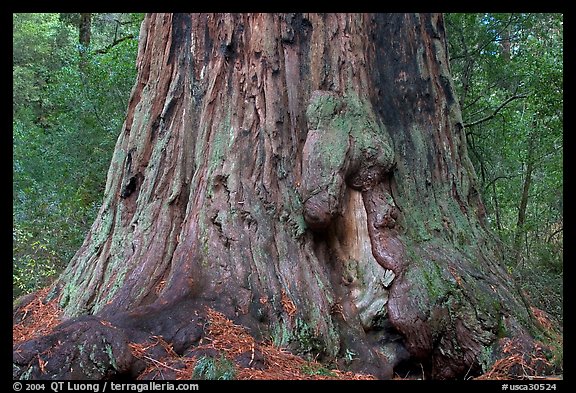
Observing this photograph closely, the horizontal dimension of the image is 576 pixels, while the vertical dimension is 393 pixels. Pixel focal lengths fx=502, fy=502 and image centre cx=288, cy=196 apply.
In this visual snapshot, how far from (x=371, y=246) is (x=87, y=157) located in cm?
794

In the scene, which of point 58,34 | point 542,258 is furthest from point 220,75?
point 58,34

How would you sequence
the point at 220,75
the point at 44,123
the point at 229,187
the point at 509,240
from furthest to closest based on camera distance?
the point at 44,123
the point at 509,240
the point at 220,75
the point at 229,187

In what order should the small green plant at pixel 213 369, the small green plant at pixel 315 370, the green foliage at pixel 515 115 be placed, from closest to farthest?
1. the small green plant at pixel 213 369
2. the small green plant at pixel 315 370
3. the green foliage at pixel 515 115

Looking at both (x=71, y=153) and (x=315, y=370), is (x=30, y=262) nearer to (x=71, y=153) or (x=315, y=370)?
(x=71, y=153)

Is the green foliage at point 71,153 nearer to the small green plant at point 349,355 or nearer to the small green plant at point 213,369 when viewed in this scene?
the small green plant at point 213,369

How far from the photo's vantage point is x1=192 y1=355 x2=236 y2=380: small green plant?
3.36 metres

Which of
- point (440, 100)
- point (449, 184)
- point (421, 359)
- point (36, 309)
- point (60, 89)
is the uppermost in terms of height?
point (60, 89)

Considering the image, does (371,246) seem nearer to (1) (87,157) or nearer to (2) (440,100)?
(2) (440,100)

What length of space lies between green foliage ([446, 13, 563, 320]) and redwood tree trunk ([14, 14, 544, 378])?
153 inches

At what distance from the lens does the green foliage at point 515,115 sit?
909 centimetres

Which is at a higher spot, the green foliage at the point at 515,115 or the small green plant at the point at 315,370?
the green foliage at the point at 515,115

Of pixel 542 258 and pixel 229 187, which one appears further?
pixel 542 258

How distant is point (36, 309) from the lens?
17.6 feet

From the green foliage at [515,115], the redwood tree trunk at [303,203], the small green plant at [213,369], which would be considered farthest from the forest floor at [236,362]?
the green foliage at [515,115]
